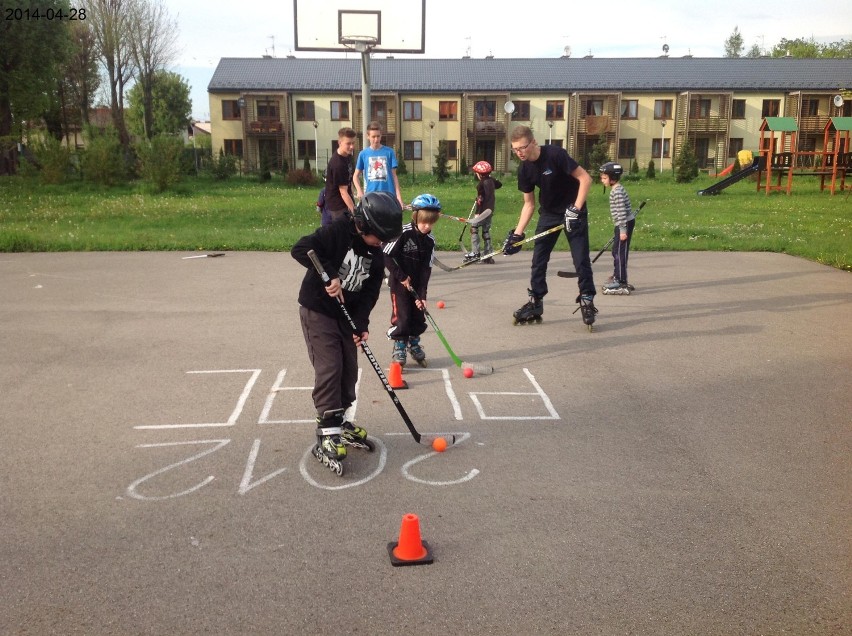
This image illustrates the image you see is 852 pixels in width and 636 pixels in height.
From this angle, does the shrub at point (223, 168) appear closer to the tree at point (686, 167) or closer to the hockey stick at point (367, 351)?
the tree at point (686, 167)

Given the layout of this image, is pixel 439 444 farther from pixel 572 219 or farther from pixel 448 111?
pixel 448 111

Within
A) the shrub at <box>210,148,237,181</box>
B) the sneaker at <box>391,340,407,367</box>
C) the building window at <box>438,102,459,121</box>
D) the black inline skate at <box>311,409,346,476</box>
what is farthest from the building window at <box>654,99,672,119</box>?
the black inline skate at <box>311,409,346,476</box>

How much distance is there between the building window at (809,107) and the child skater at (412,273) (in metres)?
59.3

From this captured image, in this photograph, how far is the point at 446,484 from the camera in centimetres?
450

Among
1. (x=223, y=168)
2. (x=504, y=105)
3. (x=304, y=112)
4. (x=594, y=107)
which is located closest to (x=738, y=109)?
(x=594, y=107)

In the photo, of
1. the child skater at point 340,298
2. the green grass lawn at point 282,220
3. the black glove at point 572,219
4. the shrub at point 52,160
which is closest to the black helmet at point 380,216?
the child skater at point 340,298

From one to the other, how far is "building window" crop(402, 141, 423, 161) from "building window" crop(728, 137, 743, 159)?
24.6 meters

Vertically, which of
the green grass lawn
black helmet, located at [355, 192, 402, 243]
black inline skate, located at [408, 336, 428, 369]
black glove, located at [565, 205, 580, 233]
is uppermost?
black helmet, located at [355, 192, 402, 243]

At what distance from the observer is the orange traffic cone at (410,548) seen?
3580 mm

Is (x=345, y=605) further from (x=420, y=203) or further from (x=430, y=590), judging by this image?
(x=420, y=203)

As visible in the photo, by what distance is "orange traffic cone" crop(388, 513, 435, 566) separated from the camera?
141 inches

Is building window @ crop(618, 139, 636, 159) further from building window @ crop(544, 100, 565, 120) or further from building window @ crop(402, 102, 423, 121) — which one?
building window @ crop(402, 102, 423, 121)

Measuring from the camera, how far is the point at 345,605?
3.26m

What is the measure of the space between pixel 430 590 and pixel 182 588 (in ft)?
3.86
